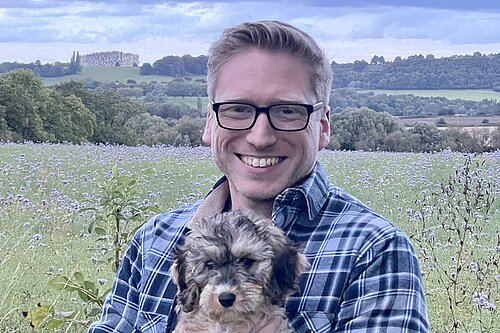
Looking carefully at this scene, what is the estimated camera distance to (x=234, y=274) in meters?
2.99

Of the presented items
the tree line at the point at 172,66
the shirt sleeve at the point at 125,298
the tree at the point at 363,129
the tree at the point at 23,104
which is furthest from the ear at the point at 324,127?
the tree at the point at 23,104

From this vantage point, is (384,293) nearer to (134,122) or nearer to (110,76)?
(134,122)

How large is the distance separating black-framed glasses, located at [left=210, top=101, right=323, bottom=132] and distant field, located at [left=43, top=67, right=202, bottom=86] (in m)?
4.28

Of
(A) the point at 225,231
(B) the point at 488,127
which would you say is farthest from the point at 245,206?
(B) the point at 488,127

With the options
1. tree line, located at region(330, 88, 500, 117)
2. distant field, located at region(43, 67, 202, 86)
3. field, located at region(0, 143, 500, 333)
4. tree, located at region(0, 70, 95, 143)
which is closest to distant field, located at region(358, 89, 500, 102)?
tree line, located at region(330, 88, 500, 117)

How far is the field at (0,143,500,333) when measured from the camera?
5.85 m

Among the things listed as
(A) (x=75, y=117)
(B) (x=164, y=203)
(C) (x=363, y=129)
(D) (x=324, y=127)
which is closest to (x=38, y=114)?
(A) (x=75, y=117)

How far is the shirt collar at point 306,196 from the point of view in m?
2.99

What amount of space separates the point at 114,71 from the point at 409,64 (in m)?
2.79

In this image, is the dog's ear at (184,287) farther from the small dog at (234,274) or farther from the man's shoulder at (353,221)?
the man's shoulder at (353,221)

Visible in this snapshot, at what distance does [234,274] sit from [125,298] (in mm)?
586

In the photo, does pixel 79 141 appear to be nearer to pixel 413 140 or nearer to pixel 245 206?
pixel 413 140

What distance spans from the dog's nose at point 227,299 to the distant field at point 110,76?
14.8 feet

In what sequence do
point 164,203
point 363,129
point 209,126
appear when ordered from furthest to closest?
point 363,129
point 164,203
point 209,126
